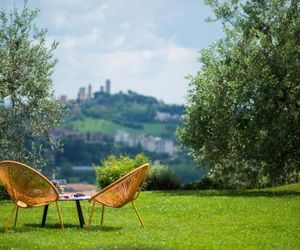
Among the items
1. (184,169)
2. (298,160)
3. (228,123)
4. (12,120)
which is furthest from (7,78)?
(184,169)

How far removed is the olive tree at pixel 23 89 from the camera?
78.3 feet

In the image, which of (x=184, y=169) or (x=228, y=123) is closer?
(x=228, y=123)

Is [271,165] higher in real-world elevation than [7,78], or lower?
lower

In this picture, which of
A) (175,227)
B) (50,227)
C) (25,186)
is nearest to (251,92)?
(175,227)

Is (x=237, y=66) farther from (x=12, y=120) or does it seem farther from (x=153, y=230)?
(x=153, y=230)

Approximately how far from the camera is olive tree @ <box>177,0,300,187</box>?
25844 mm

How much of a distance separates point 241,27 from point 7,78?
11.1m

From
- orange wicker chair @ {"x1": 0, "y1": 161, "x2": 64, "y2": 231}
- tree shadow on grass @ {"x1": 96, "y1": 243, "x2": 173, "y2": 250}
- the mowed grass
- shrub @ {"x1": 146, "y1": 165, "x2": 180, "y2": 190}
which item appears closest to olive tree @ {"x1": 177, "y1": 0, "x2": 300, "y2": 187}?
shrub @ {"x1": 146, "y1": 165, "x2": 180, "y2": 190}

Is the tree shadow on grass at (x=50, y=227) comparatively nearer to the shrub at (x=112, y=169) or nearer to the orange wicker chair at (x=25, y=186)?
the orange wicker chair at (x=25, y=186)

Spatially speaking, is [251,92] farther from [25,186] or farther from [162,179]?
[25,186]

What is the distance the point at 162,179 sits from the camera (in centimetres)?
3434

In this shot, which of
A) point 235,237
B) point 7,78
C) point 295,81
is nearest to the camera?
point 235,237

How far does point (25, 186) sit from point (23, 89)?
1086 centimetres

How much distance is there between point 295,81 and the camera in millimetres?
25719
